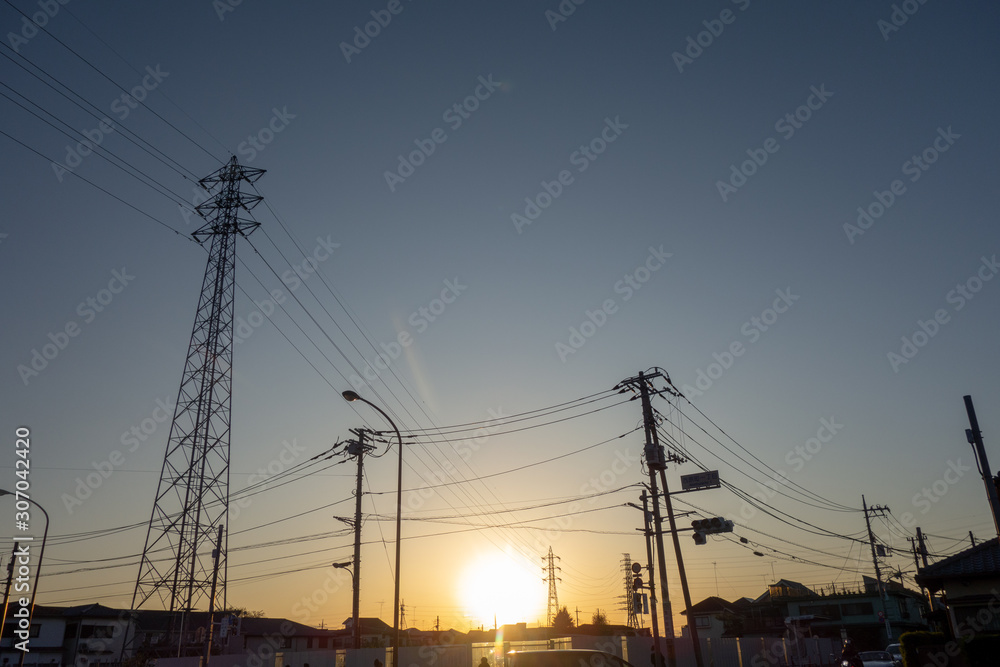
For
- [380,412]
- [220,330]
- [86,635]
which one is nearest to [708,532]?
[380,412]

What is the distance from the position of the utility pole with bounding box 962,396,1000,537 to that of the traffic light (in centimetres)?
1067

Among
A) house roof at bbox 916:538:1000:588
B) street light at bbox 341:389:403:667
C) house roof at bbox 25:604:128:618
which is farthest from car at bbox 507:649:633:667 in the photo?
house roof at bbox 25:604:128:618

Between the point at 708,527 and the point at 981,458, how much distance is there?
12039 millimetres

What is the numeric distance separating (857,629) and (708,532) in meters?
47.0

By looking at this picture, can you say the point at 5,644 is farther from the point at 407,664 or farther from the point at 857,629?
the point at 857,629

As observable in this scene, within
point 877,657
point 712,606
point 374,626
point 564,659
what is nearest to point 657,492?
point 564,659

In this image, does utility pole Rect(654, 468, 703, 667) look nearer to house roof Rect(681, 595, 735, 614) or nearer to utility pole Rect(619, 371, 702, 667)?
utility pole Rect(619, 371, 702, 667)

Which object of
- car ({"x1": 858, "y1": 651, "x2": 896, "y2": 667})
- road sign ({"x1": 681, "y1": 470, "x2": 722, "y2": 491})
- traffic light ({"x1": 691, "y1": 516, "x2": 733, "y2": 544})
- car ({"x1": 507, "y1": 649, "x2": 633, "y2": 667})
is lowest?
car ({"x1": 858, "y1": 651, "x2": 896, "y2": 667})

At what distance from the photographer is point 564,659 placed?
60.6 feet

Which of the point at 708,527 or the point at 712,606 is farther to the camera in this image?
the point at 712,606

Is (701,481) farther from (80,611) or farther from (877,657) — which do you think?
(80,611)

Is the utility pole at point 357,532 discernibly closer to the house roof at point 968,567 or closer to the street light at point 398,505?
the street light at point 398,505

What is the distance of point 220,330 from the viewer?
37281 mm

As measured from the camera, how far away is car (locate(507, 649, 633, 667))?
1836cm
